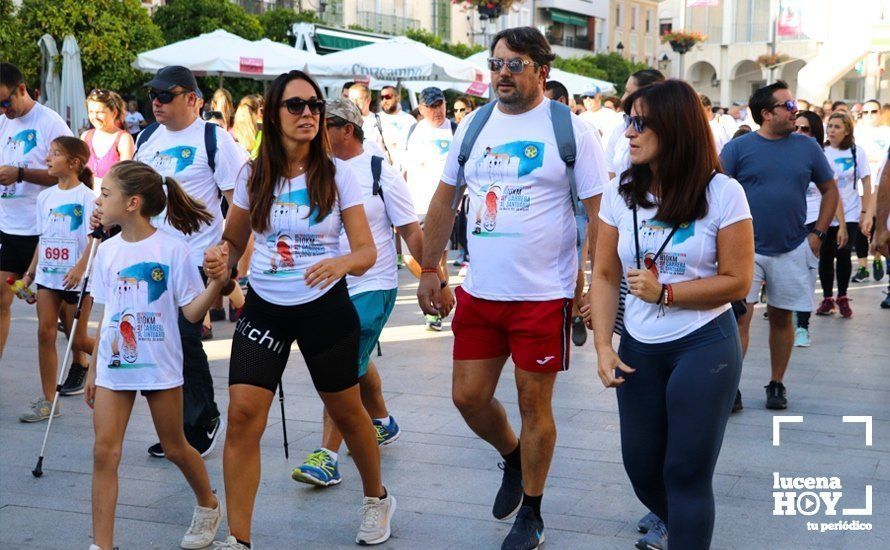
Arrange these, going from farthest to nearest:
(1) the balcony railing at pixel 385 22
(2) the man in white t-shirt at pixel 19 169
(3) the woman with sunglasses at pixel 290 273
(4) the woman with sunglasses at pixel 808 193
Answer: (1) the balcony railing at pixel 385 22
(4) the woman with sunglasses at pixel 808 193
(2) the man in white t-shirt at pixel 19 169
(3) the woman with sunglasses at pixel 290 273

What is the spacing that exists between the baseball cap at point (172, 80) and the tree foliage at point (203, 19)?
76.1ft

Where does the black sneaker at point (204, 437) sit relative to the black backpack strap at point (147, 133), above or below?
below

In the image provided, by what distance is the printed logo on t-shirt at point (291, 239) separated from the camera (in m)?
4.55

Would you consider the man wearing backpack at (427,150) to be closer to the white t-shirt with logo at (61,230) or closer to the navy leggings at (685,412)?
the white t-shirt with logo at (61,230)

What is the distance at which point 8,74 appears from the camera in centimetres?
733

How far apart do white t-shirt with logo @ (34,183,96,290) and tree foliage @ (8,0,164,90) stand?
53.9ft

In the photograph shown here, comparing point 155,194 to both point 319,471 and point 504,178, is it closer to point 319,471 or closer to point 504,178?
point 504,178

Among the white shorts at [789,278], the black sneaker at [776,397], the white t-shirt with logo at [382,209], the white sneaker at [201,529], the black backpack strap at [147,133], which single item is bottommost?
the black sneaker at [776,397]

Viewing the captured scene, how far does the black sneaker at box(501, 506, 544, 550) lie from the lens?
4.70m

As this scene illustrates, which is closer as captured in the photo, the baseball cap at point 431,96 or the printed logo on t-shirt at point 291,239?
the printed logo on t-shirt at point 291,239

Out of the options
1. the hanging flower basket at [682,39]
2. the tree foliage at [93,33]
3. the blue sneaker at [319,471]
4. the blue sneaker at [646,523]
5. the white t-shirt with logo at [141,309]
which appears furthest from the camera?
the hanging flower basket at [682,39]

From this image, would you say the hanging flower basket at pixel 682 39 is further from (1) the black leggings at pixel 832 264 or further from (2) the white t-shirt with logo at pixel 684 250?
(2) the white t-shirt with logo at pixel 684 250

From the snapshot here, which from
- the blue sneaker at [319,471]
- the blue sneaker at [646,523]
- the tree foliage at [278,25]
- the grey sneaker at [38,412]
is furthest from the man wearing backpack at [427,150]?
the tree foliage at [278,25]

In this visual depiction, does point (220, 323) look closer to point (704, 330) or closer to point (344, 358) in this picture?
point (344, 358)
